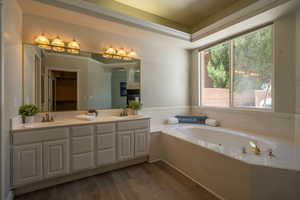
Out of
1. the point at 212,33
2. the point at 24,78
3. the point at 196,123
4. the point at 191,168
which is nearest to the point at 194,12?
the point at 212,33

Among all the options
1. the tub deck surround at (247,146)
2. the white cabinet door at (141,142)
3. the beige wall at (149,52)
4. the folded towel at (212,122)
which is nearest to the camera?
the tub deck surround at (247,146)

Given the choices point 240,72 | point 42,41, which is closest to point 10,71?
point 42,41

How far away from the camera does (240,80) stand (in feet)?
9.63

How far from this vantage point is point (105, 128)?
223 cm

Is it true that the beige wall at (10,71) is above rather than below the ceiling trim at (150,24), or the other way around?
below

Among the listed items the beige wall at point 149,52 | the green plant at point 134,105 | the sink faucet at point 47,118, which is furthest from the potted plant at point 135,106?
the sink faucet at point 47,118

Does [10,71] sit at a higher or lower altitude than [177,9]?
lower

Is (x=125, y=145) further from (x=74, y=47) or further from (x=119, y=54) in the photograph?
(x=74, y=47)

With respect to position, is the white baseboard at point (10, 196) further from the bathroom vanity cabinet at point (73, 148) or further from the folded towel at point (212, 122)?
the folded towel at point (212, 122)

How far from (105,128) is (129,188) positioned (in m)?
0.95

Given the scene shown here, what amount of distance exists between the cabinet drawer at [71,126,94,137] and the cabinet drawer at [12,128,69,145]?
0.10 metres

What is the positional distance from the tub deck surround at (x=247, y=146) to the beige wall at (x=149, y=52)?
0.93 m

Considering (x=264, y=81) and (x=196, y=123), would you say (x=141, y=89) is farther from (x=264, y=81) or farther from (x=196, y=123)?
(x=264, y=81)

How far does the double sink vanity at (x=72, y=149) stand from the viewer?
5.60ft
